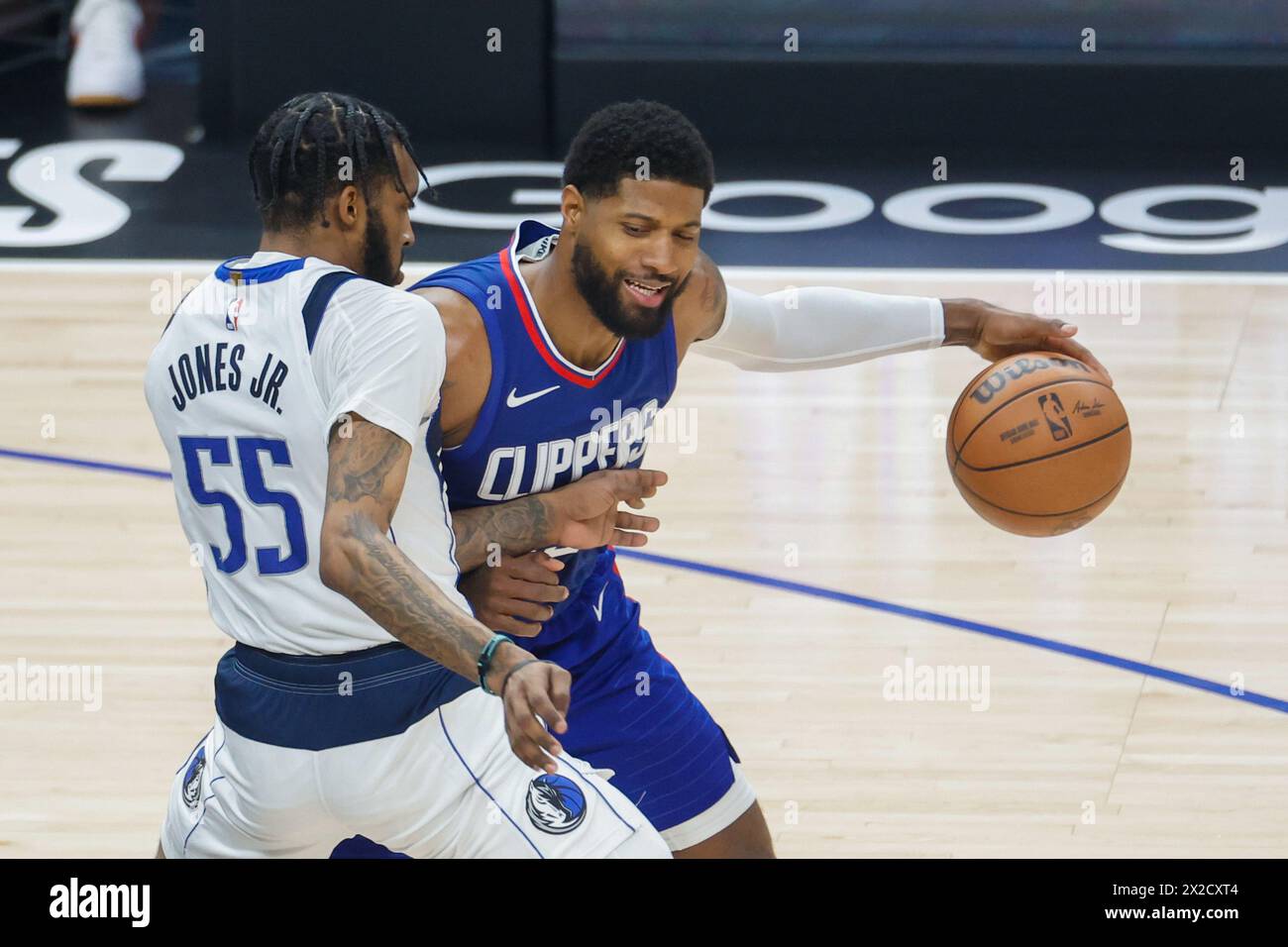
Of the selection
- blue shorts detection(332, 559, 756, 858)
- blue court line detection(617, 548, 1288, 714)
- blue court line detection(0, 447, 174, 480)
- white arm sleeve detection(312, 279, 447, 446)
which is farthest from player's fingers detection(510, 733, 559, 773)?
→ blue court line detection(0, 447, 174, 480)

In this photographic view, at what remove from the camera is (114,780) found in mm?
4750

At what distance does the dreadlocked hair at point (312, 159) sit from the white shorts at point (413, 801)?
0.77 metres

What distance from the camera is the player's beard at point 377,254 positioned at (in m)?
2.96

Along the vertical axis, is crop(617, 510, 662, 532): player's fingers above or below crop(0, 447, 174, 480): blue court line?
above

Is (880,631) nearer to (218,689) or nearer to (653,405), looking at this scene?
(653,405)

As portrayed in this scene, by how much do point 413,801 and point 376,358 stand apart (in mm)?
647

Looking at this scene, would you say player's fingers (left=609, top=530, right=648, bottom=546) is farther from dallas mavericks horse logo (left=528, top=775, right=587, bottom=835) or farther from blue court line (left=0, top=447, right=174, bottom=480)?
blue court line (left=0, top=447, right=174, bottom=480)

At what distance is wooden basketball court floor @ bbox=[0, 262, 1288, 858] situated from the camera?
465cm

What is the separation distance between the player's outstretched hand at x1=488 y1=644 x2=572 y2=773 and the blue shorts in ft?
3.73

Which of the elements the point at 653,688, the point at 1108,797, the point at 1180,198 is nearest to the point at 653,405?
A: the point at 653,688

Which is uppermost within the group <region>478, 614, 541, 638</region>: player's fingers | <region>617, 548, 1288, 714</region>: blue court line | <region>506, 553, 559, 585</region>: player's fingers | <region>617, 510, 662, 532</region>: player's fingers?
<region>617, 510, 662, 532</region>: player's fingers

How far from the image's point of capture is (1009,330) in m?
4.07

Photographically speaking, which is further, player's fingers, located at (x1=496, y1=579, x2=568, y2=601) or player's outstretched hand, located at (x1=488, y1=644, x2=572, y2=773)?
player's fingers, located at (x1=496, y1=579, x2=568, y2=601)

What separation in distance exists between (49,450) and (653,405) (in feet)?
12.5
